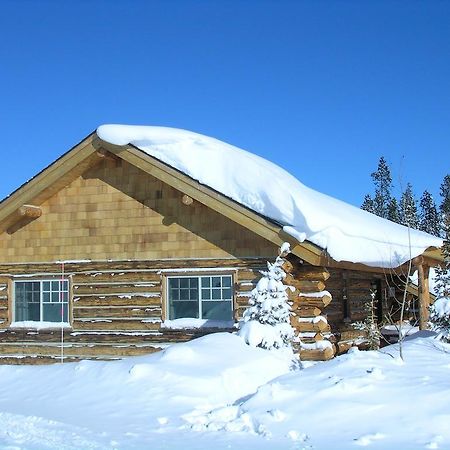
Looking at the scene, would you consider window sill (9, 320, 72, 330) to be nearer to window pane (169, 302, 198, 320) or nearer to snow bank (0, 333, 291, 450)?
window pane (169, 302, 198, 320)

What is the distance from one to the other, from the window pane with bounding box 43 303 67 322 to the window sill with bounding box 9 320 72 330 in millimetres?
119

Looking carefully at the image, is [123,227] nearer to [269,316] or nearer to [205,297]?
[205,297]

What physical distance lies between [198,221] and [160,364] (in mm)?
4435

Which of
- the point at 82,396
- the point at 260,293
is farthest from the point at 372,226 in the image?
the point at 82,396

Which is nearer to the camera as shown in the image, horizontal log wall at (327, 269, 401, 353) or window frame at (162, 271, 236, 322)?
window frame at (162, 271, 236, 322)

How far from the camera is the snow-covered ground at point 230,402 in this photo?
7.43 metres

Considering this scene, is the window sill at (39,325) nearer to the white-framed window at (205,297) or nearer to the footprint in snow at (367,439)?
the white-framed window at (205,297)

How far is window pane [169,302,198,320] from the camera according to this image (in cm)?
1509

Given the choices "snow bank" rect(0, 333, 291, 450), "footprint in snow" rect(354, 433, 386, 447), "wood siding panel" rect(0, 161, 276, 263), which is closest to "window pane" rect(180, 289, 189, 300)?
"wood siding panel" rect(0, 161, 276, 263)

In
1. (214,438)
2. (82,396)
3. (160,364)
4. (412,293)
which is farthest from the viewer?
(412,293)

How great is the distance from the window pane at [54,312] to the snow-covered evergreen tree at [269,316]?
17.5 feet

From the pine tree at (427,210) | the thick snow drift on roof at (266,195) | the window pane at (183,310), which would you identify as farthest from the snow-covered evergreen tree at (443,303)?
the pine tree at (427,210)

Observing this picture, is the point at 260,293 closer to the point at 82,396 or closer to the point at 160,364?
the point at 160,364

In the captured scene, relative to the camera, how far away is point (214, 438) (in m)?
7.77
